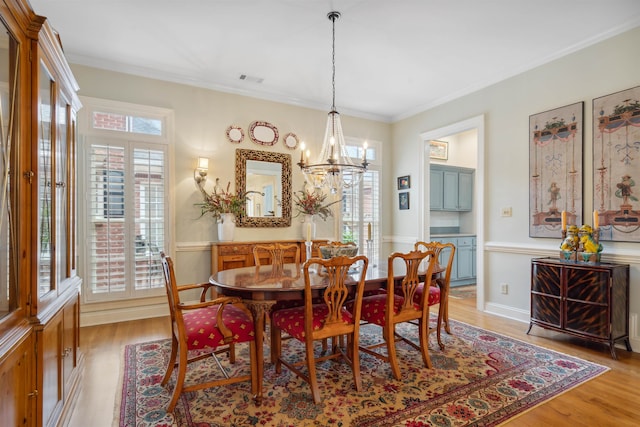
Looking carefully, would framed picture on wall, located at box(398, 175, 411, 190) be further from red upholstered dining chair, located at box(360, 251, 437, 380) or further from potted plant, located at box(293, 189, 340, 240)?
red upholstered dining chair, located at box(360, 251, 437, 380)

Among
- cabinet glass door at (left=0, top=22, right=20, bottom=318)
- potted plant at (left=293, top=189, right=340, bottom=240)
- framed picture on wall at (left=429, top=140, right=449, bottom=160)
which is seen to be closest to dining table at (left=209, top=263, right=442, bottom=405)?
cabinet glass door at (left=0, top=22, right=20, bottom=318)

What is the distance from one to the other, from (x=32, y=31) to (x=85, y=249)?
2.76 meters

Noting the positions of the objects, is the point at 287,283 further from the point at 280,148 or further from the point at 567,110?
the point at 567,110

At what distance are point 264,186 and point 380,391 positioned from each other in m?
3.18

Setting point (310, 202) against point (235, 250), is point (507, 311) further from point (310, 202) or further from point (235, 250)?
point (235, 250)

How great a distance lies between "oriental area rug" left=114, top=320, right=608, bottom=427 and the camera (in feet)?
6.72

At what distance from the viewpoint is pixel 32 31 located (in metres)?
1.64

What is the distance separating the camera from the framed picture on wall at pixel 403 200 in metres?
5.71

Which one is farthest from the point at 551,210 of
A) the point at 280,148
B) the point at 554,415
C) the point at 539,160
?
the point at 280,148

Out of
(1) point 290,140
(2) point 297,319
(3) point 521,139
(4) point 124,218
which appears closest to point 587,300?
(3) point 521,139

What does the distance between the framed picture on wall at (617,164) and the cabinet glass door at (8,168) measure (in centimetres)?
439

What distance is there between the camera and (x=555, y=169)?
3707 mm

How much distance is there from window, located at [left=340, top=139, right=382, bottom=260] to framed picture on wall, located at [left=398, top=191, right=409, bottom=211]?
0.37m

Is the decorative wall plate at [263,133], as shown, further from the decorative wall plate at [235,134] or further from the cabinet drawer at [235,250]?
the cabinet drawer at [235,250]
